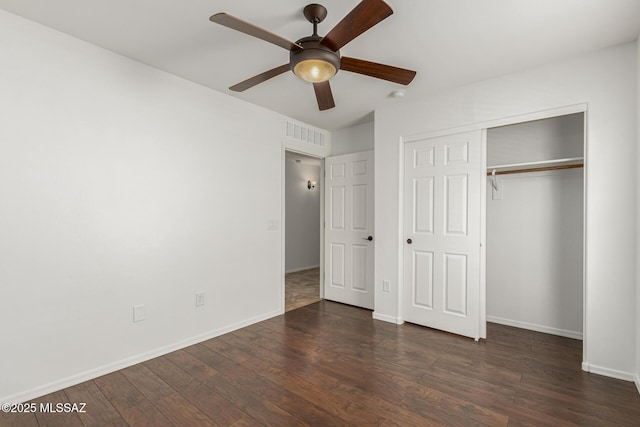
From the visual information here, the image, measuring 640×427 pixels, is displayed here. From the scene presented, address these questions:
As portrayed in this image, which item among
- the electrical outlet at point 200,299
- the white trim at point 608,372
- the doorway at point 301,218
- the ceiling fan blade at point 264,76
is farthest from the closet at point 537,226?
the doorway at point 301,218

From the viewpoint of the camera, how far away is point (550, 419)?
1854 mm

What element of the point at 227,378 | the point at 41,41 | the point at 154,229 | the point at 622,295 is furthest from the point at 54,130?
the point at 622,295

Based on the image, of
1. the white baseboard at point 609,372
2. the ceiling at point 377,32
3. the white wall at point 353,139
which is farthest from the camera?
the white wall at point 353,139

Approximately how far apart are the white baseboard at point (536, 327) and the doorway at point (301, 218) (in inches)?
125

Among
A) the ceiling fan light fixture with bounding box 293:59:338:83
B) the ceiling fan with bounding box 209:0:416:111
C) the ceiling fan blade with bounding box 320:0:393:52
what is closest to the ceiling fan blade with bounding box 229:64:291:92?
the ceiling fan with bounding box 209:0:416:111

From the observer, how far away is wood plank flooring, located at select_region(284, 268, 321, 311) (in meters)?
4.32

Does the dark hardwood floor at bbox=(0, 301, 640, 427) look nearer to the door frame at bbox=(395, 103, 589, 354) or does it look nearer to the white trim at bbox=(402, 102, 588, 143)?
the door frame at bbox=(395, 103, 589, 354)

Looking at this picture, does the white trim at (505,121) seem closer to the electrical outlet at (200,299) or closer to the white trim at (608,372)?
the white trim at (608,372)

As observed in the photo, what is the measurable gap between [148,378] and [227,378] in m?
0.59

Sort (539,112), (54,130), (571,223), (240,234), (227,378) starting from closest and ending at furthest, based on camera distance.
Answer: (54,130), (227,378), (539,112), (571,223), (240,234)

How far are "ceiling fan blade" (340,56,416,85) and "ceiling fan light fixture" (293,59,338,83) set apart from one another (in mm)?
125

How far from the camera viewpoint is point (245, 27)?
1.57m

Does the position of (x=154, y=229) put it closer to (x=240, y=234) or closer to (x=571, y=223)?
(x=240, y=234)

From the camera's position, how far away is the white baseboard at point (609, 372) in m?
2.27
